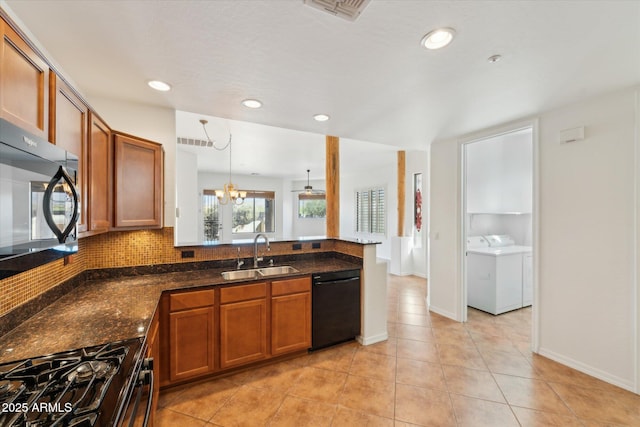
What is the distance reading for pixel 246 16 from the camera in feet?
4.42

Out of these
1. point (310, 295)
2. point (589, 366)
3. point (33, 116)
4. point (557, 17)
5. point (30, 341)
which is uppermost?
point (557, 17)

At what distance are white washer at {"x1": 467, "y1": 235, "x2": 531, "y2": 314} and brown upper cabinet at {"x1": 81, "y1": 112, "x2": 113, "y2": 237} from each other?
14.4 ft

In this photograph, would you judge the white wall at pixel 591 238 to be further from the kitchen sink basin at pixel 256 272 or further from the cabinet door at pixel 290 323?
the kitchen sink basin at pixel 256 272

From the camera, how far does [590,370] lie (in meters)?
2.33

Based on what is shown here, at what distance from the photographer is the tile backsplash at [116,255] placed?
1486mm

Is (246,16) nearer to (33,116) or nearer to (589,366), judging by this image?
(33,116)

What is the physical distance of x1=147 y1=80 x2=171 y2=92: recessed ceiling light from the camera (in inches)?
80.0

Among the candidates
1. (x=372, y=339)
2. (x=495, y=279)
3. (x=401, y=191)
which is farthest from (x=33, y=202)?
(x=401, y=191)

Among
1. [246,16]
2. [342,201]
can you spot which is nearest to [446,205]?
[246,16]

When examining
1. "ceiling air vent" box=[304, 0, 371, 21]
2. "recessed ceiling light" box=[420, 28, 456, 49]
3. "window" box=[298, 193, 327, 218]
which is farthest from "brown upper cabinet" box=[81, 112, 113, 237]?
"window" box=[298, 193, 327, 218]

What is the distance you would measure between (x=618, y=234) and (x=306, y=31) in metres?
2.97

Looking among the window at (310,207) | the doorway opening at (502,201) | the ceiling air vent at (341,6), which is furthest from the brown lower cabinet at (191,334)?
the window at (310,207)

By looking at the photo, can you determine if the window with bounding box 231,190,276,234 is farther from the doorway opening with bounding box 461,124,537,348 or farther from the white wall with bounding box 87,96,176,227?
the doorway opening with bounding box 461,124,537,348

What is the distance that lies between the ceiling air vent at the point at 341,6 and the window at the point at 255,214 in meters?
7.91
